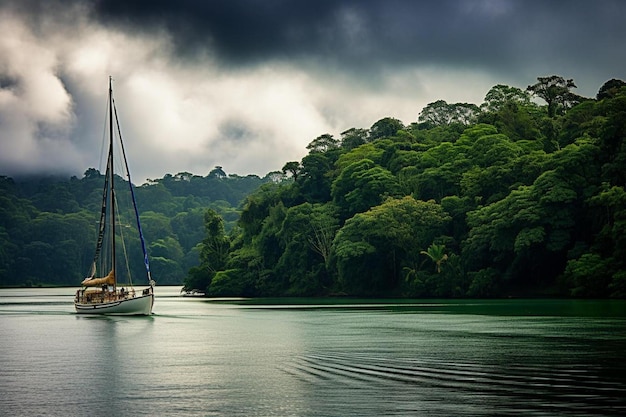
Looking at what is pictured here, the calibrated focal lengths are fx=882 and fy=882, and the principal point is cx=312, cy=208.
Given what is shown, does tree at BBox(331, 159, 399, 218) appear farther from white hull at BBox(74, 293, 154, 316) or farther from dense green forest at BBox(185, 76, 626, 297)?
white hull at BBox(74, 293, 154, 316)

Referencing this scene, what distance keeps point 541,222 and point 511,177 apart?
11146mm

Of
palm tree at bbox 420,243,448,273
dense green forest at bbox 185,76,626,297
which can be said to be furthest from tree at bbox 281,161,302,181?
palm tree at bbox 420,243,448,273

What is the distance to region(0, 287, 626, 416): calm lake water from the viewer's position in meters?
21.6

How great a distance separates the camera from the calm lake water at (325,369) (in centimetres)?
2158

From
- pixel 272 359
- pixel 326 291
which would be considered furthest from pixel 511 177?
pixel 272 359

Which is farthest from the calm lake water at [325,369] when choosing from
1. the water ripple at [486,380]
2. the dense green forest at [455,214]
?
the dense green forest at [455,214]

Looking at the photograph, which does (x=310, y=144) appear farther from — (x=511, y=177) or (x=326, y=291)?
(x=511, y=177)

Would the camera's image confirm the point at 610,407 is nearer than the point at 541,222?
Yes

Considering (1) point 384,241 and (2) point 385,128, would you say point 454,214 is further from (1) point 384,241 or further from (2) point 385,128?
(2) point 385,128

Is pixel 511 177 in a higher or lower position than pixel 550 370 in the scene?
higher

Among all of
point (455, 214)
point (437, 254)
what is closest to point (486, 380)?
point (437, 254)

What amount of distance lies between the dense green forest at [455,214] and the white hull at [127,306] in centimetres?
3506

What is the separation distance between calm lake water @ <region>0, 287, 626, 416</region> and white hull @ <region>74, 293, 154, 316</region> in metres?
11.6

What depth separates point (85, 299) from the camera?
66.2m
